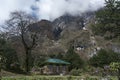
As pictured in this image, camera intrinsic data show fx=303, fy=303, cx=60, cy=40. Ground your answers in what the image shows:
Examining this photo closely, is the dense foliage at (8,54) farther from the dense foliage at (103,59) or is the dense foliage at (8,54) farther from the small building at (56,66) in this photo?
the dense foliage at (103,59)

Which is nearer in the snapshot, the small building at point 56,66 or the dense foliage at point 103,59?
the small building at point 56,66

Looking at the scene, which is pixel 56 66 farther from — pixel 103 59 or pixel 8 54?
pixel 8 54

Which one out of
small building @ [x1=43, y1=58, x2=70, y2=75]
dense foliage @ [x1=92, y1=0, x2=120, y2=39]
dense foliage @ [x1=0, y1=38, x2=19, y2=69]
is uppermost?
dense foliage @ [x1=92, y1=0, x2=120, y2=39]

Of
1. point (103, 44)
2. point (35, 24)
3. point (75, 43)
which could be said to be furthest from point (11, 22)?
point (75, 43)

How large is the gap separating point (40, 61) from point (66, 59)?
5.78 meters

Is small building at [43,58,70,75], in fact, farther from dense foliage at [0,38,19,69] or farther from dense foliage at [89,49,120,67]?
dense foliage at [0,38,19,69]

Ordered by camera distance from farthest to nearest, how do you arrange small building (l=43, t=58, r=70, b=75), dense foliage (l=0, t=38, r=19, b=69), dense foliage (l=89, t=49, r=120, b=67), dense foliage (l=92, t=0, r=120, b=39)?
dense foliage (l=89, t=49, r=120, b=67) < small building (l=43, t=58, r=70, b=75) < dense foliage (l=0, t=38, r=19, b=69) < dense foliage (l=92, t=0, r=120, b=39)

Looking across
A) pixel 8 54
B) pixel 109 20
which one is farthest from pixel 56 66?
pixel 109 20

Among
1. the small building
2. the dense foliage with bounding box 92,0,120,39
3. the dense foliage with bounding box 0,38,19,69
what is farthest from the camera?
the small building

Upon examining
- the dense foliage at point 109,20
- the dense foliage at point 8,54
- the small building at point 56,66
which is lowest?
the small building at point 56,66

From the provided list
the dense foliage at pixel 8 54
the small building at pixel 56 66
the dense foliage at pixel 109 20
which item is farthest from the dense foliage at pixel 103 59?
the dense foliage at pixel 109 20

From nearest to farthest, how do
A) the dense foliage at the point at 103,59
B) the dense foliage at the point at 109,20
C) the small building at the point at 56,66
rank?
the dense foliage at the point at 109,20, the small building at the point at 56,66, the dense foliage at the point at 103,59

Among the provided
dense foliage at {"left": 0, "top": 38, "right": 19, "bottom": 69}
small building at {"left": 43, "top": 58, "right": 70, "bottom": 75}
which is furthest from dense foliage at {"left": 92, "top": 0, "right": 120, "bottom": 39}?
small building at {"left": 43, "top": 58, "right": 70, "bottom": 75}

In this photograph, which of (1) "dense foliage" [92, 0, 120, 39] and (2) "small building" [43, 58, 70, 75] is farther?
(2) "small building" [43, 58, 70, 75]
